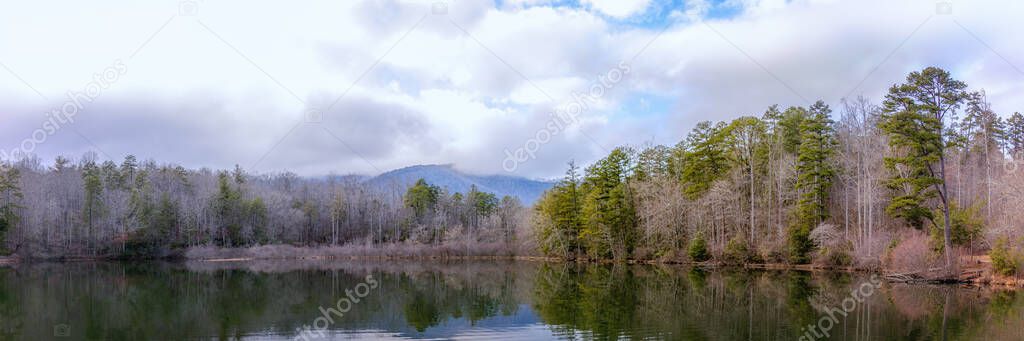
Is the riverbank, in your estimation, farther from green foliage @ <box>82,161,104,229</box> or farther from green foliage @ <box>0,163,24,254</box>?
green foliage @ <box>82,161,104,229</box>

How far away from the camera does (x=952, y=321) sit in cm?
2162

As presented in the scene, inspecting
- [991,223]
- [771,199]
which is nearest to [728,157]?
[771,199]

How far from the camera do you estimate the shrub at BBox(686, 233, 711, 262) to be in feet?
177

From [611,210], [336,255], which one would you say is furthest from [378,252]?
[611,210]

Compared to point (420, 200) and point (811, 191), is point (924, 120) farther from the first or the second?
point (420, 200)

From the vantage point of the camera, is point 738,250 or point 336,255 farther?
point 336,255

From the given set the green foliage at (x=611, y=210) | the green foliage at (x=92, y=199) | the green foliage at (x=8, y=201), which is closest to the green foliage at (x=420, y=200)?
the green foliage at (x=92, y=199)

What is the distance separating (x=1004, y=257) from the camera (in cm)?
3247

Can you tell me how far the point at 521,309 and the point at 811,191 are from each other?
1241 inches

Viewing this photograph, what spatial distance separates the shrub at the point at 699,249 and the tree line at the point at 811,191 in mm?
97

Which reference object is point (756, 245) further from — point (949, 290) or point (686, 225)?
point (949, 290)

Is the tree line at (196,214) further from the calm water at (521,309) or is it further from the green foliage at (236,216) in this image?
the calm water at (521,309)

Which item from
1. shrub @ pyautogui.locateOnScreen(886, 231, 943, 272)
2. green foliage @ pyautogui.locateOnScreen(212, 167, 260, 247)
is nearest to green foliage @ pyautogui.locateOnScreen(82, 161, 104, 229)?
green foliage @ pyautogui.locateOnScreen(212, 167, 260, 247)

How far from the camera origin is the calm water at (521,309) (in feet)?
67.7
